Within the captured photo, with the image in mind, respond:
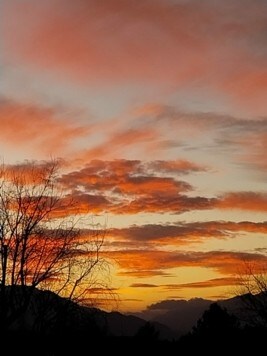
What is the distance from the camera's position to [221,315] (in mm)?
44812

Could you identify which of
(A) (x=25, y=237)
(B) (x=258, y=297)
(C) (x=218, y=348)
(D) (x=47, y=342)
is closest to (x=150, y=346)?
(C) (x=218, y=348)

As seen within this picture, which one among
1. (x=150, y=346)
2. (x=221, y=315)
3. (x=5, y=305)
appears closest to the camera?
(x=5, y=305)

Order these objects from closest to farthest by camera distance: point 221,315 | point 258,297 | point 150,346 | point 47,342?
point 47,342 < point 150,346 < point 221,315 < point 258,297

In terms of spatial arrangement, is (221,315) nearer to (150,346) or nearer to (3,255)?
(150,346)

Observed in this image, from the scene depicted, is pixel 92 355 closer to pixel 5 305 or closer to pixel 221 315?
pixel 5 305

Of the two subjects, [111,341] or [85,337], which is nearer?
[85,337]

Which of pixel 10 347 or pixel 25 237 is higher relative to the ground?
pixel 25 237

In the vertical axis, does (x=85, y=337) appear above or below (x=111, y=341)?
above

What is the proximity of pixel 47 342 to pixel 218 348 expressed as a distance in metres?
11.3

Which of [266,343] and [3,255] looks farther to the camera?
[266,343]

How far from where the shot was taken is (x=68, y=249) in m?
22.6

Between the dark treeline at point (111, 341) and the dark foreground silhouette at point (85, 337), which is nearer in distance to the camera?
the dark foreground silhouette at point (85, 337)

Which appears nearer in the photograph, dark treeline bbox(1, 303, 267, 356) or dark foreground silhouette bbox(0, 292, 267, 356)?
dark foreground silhouette bbox(0, 292, 267, 356)

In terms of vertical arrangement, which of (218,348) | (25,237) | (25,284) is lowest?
(218,348)
